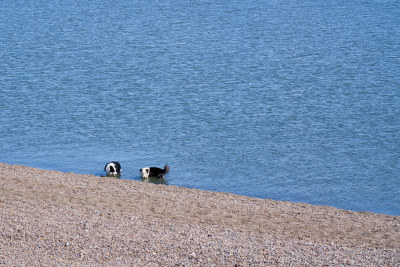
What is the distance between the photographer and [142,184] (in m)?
17.0

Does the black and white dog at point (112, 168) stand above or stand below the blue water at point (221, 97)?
below

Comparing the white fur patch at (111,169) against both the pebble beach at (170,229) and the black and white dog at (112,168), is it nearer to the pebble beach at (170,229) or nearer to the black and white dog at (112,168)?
the black and white dog at (112,168)

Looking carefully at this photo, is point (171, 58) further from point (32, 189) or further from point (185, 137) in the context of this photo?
point (32, 189)

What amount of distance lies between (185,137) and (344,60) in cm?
1291

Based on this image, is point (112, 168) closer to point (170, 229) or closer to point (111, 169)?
point (111, 169)

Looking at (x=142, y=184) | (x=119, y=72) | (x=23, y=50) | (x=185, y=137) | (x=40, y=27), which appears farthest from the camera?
(x=40, y=27)

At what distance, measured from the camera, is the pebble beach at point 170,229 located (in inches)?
427

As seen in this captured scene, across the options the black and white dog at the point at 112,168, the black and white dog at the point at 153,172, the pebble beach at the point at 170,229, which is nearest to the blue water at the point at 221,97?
the black and white dog at the point at 153,172

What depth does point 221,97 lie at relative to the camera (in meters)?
26.2

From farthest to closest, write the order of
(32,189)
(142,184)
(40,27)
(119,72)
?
1. (40,27)
2. (119,72)
3. (142,184)
4. (32,189)

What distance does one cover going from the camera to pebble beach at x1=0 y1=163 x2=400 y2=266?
10.8 m

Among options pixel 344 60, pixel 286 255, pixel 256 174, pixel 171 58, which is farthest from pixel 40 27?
pixel 286 255

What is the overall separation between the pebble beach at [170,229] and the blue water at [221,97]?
→ 217 cm

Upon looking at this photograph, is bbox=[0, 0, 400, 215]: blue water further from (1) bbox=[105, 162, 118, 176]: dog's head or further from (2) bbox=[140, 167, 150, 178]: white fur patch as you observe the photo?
(1) bbox=[105, 162, 118, 176]: dog's head
